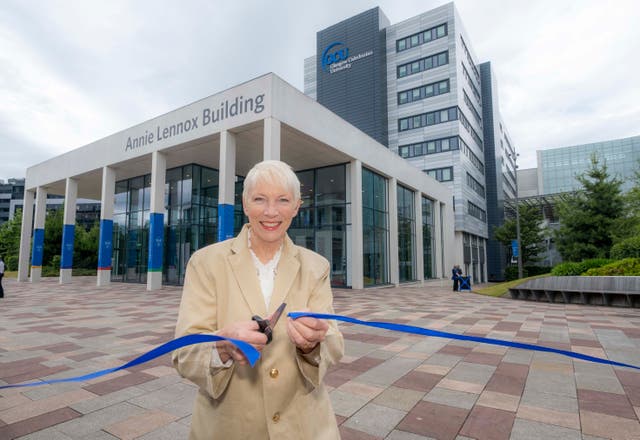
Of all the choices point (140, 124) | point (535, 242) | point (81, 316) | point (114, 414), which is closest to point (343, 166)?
point (140, 124)

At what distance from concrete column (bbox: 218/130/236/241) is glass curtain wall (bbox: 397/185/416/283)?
1346 centimetres

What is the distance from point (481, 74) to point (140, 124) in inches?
1720

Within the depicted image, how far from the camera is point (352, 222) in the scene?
64.6ft

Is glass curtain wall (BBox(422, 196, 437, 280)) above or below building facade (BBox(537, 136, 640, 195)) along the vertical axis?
below

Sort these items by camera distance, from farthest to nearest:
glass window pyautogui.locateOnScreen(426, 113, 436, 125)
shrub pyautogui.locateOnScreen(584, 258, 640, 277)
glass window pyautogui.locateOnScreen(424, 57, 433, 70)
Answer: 1. glass window pyautogui.locateOnScreen(424, 57, 433, 70)
2. glass window pyautogui.locateOnScreen(426, 113, 436, 125)
3. shrub pyautogui.locateOnScreen(584, 258, 640, 277)

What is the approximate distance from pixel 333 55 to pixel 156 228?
111 feet

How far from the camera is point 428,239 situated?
98.9 ft

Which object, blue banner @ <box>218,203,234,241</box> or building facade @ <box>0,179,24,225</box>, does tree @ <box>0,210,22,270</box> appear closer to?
blue banner @ <box>218,203,234,241</box>

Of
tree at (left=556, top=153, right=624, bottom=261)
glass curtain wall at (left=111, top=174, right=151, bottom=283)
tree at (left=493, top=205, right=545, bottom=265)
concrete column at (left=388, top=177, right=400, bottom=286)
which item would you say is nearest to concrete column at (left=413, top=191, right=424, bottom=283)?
concrete column at (left=388, top=177, right=400, bottom=286)

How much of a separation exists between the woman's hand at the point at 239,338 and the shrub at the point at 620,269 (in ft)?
56.4

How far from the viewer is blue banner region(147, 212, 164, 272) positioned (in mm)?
18375

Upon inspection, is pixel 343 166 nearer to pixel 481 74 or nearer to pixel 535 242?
pixel 535 242

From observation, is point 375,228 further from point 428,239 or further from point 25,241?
point 25,241

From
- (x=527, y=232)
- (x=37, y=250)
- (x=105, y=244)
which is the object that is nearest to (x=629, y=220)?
(x=527, y=232)
